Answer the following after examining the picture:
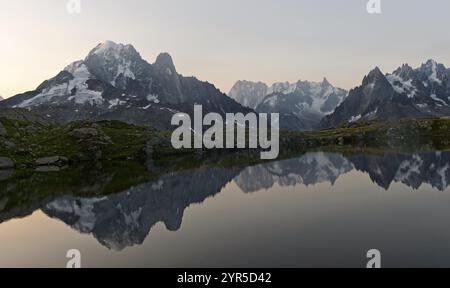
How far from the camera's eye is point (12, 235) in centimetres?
4922

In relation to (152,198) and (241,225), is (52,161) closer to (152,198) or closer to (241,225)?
(152,198)

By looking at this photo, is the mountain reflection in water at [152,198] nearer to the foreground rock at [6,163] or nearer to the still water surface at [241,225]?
the still water surface at [241,225]

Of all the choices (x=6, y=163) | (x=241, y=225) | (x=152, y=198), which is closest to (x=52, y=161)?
(x=6, y=163)

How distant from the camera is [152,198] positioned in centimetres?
7506

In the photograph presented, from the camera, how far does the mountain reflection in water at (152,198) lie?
51.9m

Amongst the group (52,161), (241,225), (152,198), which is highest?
(52,161)

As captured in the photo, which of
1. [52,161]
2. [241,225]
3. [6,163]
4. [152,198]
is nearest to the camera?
[241,225]

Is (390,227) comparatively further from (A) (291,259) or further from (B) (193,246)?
(B) (193,246)

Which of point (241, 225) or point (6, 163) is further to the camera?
point (6, 163)

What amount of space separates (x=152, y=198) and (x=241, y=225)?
29529mm

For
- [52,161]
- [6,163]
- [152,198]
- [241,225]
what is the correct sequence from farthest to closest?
[52,161]
[6,163]
[152,198]
[241,225]

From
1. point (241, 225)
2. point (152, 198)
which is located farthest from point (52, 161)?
point (241, 225)

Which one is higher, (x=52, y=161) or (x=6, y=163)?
(x=52, y=161)

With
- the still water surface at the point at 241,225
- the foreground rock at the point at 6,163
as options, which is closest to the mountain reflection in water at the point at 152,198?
the still water surface at the point at 241,225
